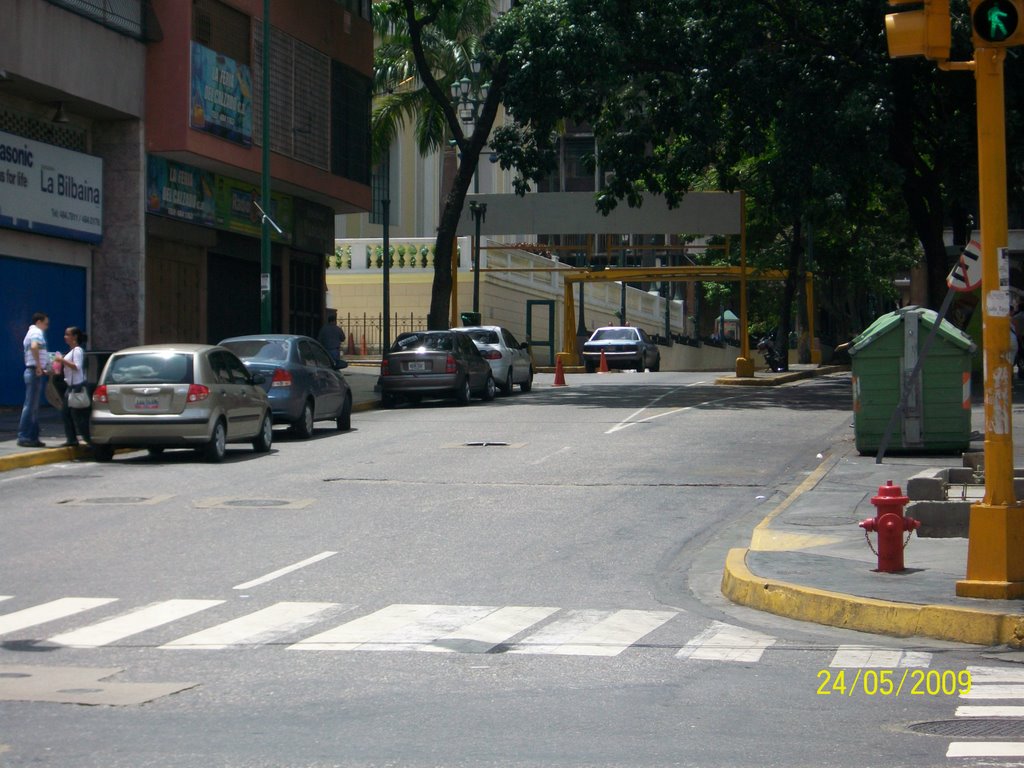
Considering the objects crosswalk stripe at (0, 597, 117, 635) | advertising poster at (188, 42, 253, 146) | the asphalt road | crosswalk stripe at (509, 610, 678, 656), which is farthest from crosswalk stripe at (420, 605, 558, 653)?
advertising poster at (188, 42, 253, 146)

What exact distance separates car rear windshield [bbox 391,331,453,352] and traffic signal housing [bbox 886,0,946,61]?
20.3m

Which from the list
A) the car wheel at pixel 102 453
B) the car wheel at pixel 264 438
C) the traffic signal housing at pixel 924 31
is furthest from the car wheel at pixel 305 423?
the traffic signal housing at pixel 924 31

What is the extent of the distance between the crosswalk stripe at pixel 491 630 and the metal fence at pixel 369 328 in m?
42.1

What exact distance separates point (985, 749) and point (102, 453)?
1552 centimetres

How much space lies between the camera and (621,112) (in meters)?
35.3

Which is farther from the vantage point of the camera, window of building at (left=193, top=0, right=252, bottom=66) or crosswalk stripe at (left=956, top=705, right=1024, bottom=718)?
window of building at (left=193, top=0, right=252, bottom=66)

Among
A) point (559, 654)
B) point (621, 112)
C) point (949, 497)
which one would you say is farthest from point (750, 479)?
point (621, 112)

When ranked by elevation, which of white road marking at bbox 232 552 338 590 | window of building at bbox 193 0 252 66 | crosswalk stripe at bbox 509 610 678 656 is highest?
window of building at bbox 193 0 252 66

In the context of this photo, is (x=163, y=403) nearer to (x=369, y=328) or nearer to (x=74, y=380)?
(x=74, y=380)

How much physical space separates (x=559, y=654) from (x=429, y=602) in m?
2.05

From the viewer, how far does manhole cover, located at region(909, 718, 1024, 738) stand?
22.0 feet

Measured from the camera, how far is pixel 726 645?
9.20m

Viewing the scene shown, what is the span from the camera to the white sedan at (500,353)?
1329 inches

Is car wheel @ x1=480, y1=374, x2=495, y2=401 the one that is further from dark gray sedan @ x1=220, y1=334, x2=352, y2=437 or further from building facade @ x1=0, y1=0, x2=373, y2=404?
dark gray sedan @ x1=220, y1=334, x2=352, y2=437
